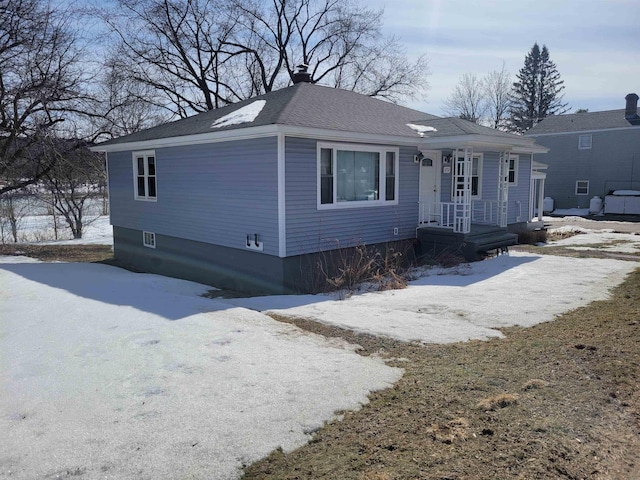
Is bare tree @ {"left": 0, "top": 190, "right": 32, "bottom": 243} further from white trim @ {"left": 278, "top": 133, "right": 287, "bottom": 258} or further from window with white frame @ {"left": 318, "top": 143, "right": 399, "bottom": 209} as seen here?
window with white frame @ {"left": 318, "top": 143, "right": 399, "bottom": 209}

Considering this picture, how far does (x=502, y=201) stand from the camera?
13.6 m

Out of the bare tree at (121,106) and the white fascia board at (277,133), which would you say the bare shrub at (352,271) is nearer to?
the white fascia board at (277,133)

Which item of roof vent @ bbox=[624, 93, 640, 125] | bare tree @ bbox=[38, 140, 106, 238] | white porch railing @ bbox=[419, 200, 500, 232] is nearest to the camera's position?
white porch railing @ bbox=[419, 200, 500, 232]

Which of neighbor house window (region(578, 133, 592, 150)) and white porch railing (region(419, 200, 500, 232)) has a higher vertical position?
neighbor house window (region(578, 133, 592, 150))

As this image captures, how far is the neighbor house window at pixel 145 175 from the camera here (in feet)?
42.8

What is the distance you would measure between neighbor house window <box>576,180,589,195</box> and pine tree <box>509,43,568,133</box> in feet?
56.3

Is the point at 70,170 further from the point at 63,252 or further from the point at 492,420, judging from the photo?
the point at 492,420

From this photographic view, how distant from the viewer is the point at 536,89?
4812 cm

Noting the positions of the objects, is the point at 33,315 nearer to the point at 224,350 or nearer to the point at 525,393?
the point at 224,350

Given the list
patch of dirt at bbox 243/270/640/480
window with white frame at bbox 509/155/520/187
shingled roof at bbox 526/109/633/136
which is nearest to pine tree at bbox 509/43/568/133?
shingled roof at bbox 526/109/633/136

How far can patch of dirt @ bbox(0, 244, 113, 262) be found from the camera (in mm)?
15254

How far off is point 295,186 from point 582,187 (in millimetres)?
28098

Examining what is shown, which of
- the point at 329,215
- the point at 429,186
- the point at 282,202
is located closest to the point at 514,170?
the point at 429,186

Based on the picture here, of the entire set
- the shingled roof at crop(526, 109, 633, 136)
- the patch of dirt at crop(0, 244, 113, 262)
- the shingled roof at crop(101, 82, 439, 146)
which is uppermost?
the shingled roof at crop(526, 109, 633, 136)
